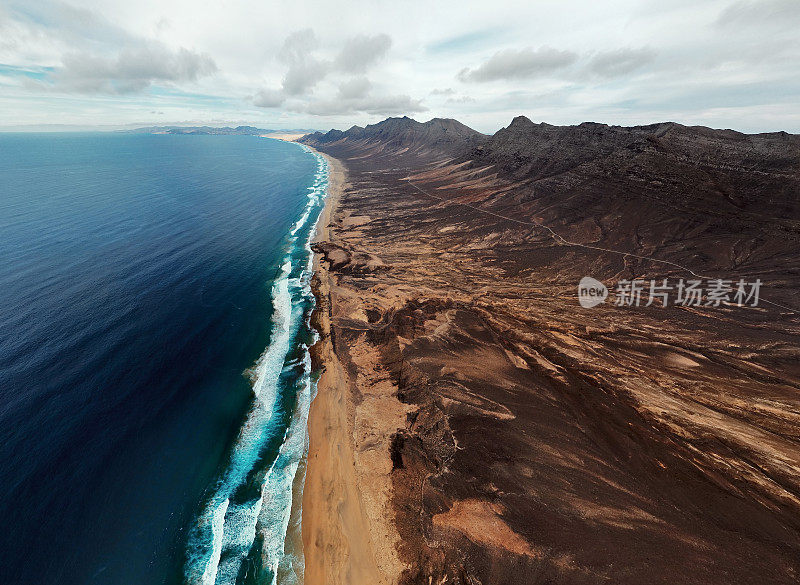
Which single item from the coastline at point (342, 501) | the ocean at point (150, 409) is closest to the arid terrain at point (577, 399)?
the coastline at point (342, 501)

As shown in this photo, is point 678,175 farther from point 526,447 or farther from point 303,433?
point 303,433

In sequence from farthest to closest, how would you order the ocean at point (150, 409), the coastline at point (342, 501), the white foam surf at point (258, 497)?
the ocean at point (150, 409)
the white foam surf at point (258, 497)
the coastline at point (342, 501)

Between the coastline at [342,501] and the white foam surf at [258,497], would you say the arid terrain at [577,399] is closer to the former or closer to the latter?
the coastline at [342,501]

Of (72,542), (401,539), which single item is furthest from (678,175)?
(72,542)

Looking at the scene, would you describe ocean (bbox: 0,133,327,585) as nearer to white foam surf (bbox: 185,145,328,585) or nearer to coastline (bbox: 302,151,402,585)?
white foam surf (bbox: 185,145,328,585)

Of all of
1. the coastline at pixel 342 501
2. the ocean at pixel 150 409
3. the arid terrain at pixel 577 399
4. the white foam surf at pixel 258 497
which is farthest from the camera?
the ocean at pixel 150 409
